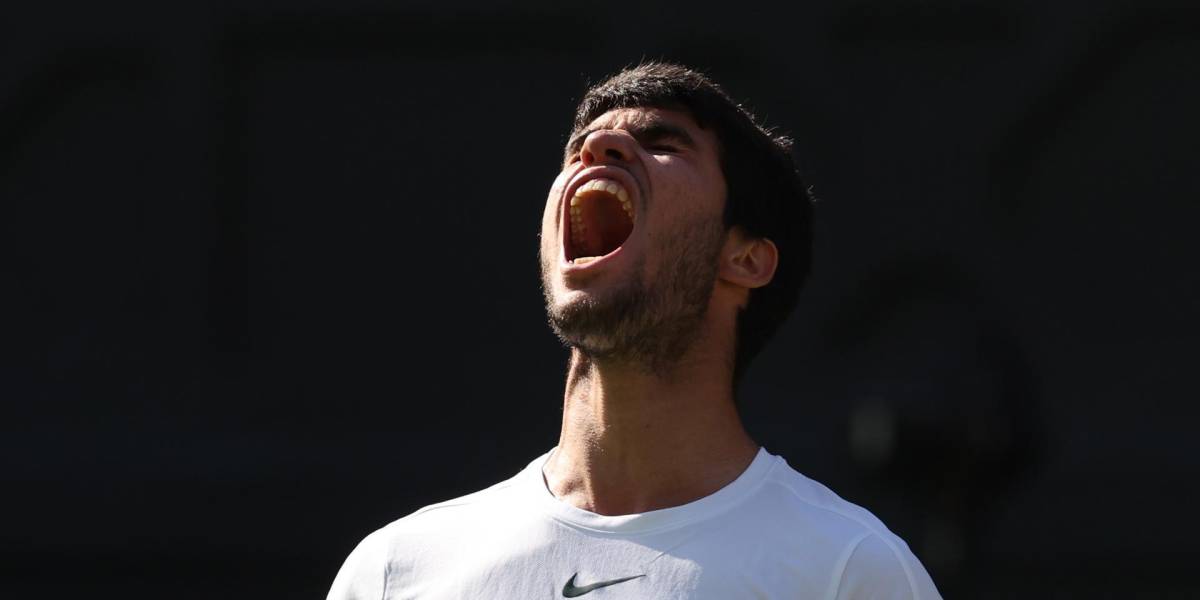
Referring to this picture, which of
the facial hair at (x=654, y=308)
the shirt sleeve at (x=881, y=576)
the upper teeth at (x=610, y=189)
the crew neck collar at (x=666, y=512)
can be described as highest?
the upper teeth at (x=610, y=189)

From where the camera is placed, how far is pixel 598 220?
2.91 m

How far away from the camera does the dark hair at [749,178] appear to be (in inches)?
114

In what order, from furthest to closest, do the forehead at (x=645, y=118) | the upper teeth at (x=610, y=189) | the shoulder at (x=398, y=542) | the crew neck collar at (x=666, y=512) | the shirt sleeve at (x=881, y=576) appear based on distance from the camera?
the forehead at (x=645, y=118) → the upper teeth at (x=610, y=189) → the shoulder at (x=398, y=542) → the crew neck collar at (x=666, y=512) → the shirt sleeve at (x=881, y=576)

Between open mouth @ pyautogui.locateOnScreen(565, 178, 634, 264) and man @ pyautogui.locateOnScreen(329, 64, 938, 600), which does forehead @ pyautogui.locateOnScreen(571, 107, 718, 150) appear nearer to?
man @ pyautogui.locateOnScreen(329, 64, 938, 600)

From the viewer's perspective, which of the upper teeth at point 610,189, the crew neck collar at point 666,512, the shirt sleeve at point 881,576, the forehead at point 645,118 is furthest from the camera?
the forehead at point 645,118

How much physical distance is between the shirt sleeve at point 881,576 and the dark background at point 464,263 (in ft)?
7.45

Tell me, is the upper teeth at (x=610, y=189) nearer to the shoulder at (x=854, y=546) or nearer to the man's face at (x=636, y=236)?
the man's face at (x=636, y=236)

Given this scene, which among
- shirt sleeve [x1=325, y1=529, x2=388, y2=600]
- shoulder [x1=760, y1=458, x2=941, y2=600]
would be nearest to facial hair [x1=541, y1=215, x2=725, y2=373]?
shoulder [x1=760, y1=458, x2=941, y2=600]

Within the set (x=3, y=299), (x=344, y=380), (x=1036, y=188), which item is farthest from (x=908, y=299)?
(x=3, y=299)

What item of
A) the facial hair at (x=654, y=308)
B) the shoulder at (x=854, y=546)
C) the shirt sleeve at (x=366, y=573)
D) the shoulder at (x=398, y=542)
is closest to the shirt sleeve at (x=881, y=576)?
the shoulder at (x=854, y=546)

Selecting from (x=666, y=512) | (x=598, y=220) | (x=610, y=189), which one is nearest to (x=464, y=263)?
(x=598, y=220)

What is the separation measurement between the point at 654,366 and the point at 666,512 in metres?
0.27

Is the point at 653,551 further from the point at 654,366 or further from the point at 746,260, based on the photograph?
the point at 746,260

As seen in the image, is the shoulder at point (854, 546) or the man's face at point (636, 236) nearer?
the shoulder at point (854, 546)
